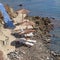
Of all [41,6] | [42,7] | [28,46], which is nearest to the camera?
[28,46]

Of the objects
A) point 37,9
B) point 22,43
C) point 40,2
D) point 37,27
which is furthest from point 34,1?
point 22,43

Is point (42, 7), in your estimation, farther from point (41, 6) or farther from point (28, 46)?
point (28, 46)

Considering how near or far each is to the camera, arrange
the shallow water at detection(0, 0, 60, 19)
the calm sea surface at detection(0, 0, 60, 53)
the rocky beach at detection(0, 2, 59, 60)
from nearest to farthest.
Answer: the rocky beach at detection(0, 2, 59, 60), the calm sea surface at detection(0, 0, 60, 53), the shallow water at detection(0, 0, 60, 19)

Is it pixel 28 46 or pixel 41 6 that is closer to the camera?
pixel 28 46

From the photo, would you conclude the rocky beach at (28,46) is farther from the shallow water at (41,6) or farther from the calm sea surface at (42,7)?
the shallow water at (41,6)

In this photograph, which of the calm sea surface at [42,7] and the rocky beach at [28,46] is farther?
the calm sea surface at [42,7]

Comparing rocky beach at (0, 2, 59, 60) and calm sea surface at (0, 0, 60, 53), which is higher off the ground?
rocky beach at (0, 2, 59, 60)

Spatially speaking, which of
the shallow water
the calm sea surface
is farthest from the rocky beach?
the shallow water

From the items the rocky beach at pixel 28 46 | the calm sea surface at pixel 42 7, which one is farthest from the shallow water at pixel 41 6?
the rocky beach at pixel 28 46

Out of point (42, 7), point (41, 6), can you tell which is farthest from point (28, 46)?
point (41, 6)

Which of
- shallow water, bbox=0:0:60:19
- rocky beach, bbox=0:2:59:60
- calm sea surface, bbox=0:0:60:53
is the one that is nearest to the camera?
rocky beach, bbox=0:2:59:60

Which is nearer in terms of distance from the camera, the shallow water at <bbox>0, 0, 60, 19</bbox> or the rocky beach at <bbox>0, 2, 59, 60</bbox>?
the rocky beach at <bbox>0, 2, 59, 60</bbox>

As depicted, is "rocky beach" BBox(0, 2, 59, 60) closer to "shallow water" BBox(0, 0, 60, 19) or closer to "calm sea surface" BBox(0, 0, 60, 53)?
"calm sea surface" BBox(0, 0, 60, 53)

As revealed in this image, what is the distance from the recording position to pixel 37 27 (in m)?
40.2
